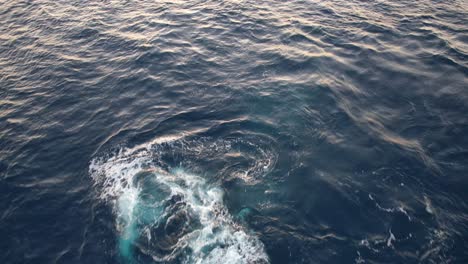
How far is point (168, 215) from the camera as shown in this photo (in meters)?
12.7

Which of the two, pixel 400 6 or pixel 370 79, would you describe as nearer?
pixel 370 79

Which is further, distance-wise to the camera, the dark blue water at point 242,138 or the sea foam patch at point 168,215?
the dark blue water at point 242,138

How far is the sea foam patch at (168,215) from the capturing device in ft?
38.0

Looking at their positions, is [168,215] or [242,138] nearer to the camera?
[168,215]

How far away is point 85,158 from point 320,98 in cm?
1279

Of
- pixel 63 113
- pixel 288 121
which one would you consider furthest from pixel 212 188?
pixel 63 113

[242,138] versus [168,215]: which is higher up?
[242,138]

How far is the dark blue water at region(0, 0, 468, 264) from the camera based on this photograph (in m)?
11.8

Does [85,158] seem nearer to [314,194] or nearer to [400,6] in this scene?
[314,194]

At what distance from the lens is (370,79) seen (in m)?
18.2

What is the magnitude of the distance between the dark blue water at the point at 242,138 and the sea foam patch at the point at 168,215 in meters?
0.07

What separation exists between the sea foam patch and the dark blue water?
66 mm

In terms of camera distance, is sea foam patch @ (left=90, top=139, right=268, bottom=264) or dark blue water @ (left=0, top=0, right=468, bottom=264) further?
dark blue water @ (left=0, top=0, right=468, bottom=264)

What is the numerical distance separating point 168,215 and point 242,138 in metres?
5.22
